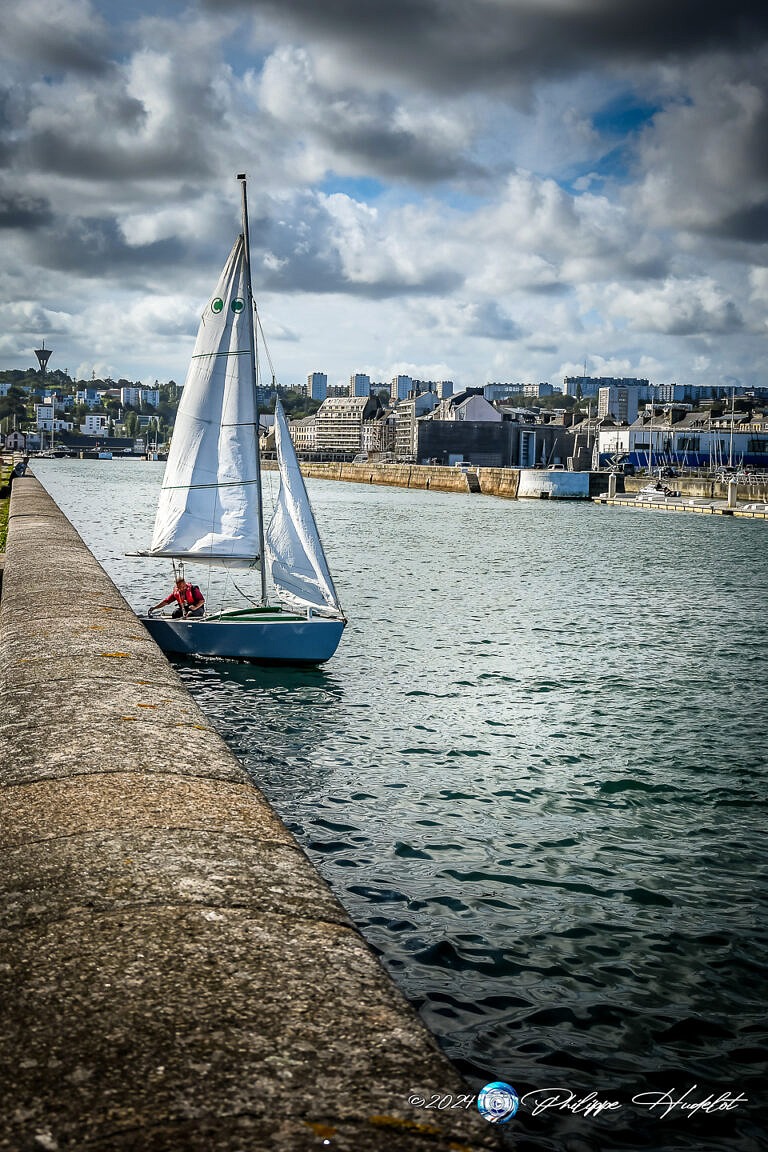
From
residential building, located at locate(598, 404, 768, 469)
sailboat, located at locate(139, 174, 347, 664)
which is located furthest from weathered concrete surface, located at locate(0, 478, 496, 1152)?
residential building, located at locate(598, 404, 768, 469)

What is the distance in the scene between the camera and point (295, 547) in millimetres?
19391

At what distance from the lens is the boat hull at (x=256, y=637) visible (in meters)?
19.1

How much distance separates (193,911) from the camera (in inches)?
181

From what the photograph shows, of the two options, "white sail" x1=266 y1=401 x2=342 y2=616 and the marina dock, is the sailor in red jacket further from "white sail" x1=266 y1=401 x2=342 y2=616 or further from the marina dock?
the marina dock

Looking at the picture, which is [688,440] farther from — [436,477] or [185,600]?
[185,600]

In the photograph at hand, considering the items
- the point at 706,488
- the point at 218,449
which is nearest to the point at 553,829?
the point at 218,449

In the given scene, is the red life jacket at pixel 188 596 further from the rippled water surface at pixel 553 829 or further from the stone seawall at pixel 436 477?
the stone seawall at pixel 436 477

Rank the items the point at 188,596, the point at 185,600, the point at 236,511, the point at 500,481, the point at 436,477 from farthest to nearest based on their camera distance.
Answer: the point at 436,477 → the point at 500,481 → the point at 236,511 → the point at 188,596 → the point at 185,600

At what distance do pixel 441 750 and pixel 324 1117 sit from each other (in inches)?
458

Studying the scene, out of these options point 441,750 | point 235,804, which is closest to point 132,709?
point 235,804

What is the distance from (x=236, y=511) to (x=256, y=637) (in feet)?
9.75

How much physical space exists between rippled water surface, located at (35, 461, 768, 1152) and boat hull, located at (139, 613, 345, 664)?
0.36 meters

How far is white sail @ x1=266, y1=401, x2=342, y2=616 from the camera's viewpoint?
18953mm

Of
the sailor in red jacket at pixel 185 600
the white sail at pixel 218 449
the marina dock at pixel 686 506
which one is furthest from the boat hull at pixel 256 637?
the marina dock at pixel 686 506
